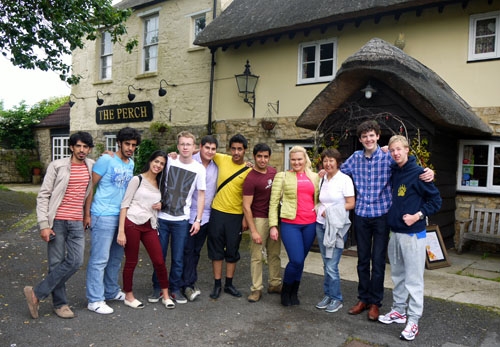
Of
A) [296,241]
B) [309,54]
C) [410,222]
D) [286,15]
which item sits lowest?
[296,241]

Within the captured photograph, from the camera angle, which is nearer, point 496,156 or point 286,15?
point 496,156

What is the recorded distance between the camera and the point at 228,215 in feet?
16.0

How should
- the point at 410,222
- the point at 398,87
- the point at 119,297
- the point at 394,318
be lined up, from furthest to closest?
the point at 398,87
the point at 119,297
the point at 394,318
the point at 410,222

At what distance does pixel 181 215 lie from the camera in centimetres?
470

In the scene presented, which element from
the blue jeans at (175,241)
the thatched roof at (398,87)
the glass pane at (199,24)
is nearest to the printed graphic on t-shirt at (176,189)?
the blue jeans at (175,241)

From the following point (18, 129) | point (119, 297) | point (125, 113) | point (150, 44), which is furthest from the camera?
point (18, 129)

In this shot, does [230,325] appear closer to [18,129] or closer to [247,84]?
[247,84]

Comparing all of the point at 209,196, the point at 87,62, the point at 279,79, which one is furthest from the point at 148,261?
the point at 87,62

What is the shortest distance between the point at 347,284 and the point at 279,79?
6370 millimetres

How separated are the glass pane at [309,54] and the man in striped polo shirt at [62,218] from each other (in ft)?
23.9

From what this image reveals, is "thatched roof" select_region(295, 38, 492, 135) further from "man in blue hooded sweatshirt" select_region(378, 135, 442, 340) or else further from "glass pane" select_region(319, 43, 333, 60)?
"glass pane" select_region(319, 43, 333, 60)

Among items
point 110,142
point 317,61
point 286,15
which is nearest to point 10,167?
point 110,142

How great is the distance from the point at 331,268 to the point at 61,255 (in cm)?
267

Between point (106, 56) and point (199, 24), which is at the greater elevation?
point (199, 24)
